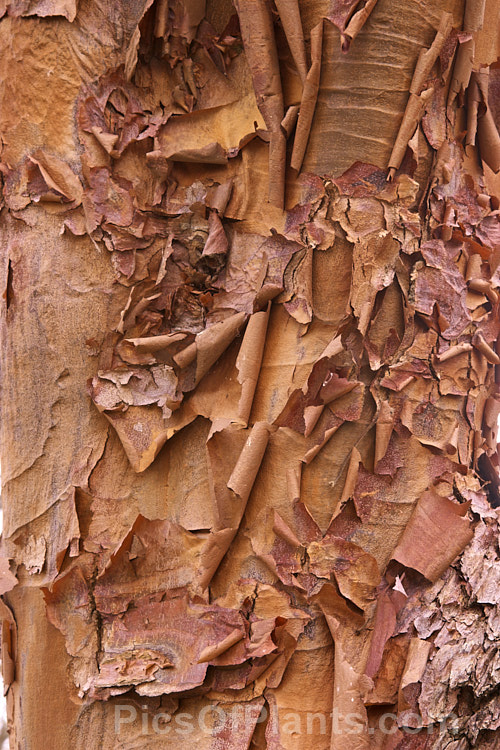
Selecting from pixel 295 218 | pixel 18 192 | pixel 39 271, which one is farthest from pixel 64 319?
pixel 295 218

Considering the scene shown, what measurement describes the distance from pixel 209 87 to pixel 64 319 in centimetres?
39

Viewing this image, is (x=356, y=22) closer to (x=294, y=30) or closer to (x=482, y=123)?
(x=294, y=30)

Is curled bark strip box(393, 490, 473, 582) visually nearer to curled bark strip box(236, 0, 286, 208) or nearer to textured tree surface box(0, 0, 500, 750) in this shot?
textured tree surface box(0, 0, 500, 750)

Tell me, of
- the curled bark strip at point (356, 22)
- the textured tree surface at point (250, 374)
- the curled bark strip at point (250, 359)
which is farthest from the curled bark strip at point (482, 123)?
the curled bark strip at point (250, 359)

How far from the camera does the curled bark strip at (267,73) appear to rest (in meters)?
0.86

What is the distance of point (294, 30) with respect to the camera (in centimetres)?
85

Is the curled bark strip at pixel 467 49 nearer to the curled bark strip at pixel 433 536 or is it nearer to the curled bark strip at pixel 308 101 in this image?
the curled bark strip at pixel 308 101

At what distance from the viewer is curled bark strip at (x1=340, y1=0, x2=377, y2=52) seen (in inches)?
32.6

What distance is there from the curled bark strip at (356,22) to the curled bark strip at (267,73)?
9 centimetres

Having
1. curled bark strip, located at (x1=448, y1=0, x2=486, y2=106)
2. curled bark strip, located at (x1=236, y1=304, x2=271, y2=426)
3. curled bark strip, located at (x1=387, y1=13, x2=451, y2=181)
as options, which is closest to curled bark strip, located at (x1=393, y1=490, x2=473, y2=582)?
curled bark strip, located at (x1=236, y1=304, x2=271, y2=426)

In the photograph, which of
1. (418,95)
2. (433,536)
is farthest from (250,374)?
(418,95)

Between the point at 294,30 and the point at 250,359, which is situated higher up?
the point at 294,30

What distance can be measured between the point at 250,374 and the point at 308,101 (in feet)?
1.17

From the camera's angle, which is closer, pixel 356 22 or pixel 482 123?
pixel 356 22
